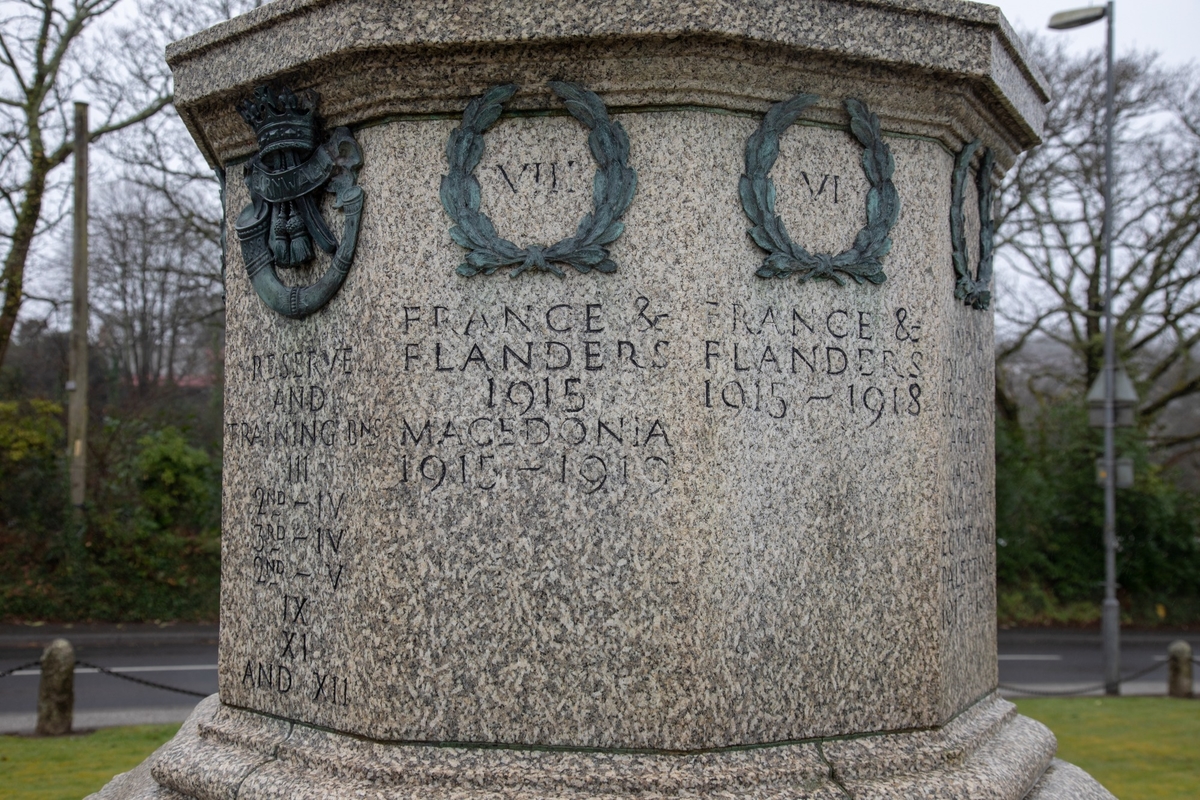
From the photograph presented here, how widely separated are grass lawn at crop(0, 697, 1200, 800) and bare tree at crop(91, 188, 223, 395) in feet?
41.2

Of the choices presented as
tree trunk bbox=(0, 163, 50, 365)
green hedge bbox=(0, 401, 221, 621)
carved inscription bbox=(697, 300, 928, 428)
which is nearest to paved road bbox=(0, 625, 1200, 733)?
green hedge bbox=(0, 401, 221, 621)

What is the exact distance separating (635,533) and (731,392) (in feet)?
1.61

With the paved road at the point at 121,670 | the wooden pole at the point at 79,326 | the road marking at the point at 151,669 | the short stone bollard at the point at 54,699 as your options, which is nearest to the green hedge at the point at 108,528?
the paved road at the point at 121,670

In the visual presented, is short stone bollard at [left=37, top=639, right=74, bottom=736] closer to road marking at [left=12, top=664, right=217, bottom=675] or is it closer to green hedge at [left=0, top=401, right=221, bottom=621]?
road marking at [left=12, top=664, right=217, bottom=675]

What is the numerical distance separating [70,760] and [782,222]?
585cm

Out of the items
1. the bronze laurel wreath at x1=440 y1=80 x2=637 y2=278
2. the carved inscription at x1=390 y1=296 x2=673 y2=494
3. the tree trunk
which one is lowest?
the carved inscription at x1=390 y1=296 x2=673 y2=494

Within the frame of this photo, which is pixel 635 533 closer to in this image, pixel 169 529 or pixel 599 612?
pixel 599 612

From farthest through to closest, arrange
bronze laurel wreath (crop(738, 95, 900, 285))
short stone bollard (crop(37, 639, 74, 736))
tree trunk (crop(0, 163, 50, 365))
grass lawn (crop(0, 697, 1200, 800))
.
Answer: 1. tree trunk (crop(0, 163, 50, 365))
2. short stone bollard (crop(37, 639, 74, 736))
3. grass lawn (crop(0, 697, 1200, 800))
4. bronze laurel wreath (crop(738, 95, 900, 285))

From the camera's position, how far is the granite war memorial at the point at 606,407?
3074mm

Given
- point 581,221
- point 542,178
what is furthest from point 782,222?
point 542,178

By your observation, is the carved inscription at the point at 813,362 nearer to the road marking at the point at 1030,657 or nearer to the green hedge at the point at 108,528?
the road marking at the point at 1030,657

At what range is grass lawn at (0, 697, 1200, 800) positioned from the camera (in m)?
5.76

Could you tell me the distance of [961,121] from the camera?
3.60 m

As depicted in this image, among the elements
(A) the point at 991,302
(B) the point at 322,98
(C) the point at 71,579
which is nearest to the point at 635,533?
(B) the point at 322,98
